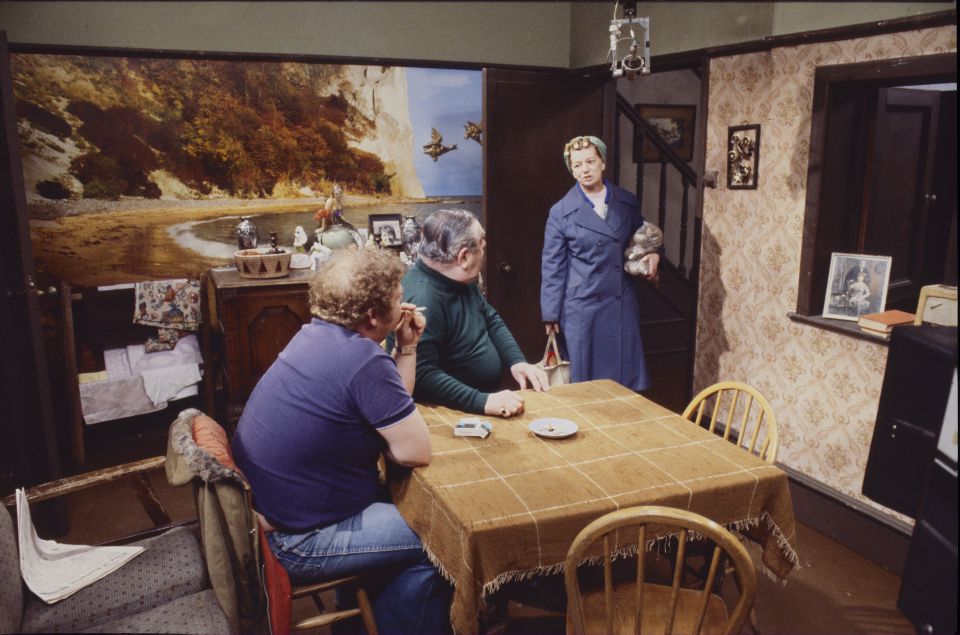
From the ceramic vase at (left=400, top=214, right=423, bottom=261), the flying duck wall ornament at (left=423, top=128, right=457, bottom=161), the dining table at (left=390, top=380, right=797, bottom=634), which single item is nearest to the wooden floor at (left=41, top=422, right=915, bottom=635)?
the dining table at (left=390, top=380, right=797, bottom=634)

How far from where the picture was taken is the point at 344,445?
194cm

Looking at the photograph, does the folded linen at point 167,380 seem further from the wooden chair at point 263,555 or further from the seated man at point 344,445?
the seated man at point 344,445

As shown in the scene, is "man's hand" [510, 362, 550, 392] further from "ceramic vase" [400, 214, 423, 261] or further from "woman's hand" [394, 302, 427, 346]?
"ceramic vase" [400, 214, 423, 261]

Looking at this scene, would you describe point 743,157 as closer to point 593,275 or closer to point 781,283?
point 781,283

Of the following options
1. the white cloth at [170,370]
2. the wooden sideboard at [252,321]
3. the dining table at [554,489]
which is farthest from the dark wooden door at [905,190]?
the white cloth at [170,370]

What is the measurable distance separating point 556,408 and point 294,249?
2616 millimetres

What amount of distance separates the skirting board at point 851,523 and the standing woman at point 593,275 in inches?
37.2

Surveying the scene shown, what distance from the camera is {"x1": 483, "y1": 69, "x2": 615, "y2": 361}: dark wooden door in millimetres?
4344

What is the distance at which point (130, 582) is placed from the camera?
197 centimetres

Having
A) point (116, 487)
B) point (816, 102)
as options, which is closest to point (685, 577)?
point (816, 102)

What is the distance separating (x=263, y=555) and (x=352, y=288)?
753 millimetres

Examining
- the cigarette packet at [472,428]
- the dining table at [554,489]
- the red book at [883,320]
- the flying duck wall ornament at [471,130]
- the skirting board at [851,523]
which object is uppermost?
the flying duck wall ornament at [471,130]

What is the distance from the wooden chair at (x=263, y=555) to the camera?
1786mm

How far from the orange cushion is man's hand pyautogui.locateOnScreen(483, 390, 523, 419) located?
815 mm
